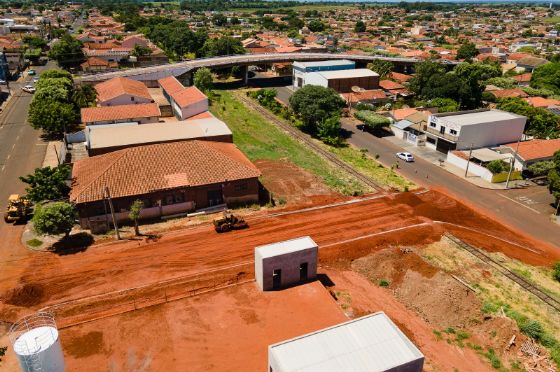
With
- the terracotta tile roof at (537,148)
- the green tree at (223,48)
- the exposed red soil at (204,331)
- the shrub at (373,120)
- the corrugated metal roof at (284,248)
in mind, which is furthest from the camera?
the green tree at (223,48)

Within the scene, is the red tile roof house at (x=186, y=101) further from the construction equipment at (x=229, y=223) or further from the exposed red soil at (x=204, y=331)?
the exposed red soil at (x=204, y=331)

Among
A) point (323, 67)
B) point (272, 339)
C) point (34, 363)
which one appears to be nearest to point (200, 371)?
point (272, 339)

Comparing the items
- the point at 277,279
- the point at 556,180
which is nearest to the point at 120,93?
the point at 277,279

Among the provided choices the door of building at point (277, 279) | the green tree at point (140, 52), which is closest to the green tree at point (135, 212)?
the door of building at point (277, 279)

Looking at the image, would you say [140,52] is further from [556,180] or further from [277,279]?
[556,180]

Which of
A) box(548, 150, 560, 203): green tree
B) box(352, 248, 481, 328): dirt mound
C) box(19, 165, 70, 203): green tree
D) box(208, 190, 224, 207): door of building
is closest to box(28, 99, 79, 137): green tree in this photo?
box(19, 165, 70, 203): green tree

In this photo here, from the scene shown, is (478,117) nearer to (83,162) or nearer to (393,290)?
(393,290)
